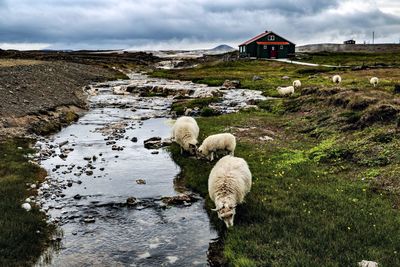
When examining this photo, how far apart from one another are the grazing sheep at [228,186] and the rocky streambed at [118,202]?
878 millimetres

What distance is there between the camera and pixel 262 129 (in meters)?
29.6

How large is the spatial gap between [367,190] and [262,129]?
47.6 ft

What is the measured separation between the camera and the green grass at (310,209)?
1098 cm

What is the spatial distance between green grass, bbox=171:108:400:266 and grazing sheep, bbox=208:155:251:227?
1.72 ft

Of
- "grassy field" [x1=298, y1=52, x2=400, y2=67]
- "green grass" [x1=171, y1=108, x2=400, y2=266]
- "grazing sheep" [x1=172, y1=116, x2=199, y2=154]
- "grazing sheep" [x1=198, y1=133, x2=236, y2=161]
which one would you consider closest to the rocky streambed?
"green grass" [x1=171, y1=108, x2=400, y2=266]

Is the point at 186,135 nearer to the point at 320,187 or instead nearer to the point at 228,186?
the point at 320,187

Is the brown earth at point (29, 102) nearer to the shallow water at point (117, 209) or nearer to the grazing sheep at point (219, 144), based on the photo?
the shallow water at point (117, 209)

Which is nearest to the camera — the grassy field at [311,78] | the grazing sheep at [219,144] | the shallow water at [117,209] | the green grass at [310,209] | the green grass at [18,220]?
the green grass at [310,209]

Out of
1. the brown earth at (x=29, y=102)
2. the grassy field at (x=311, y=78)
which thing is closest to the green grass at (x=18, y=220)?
the brown earth at (x=29, y=102)

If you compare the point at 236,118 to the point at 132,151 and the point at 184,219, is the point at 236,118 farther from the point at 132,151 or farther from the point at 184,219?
the point at 184,219

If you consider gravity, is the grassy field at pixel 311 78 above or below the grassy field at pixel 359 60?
below

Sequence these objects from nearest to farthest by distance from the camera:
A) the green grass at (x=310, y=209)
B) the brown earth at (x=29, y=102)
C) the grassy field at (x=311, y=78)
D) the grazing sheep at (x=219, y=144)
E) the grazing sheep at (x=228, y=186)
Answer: the green grass at (x=310, y=209), the grazing sheep at (x=228, y=186), the grazing sheep at (x=219, y=144), the brown earth at (x=29, y=102), the grassy field at (x=311, y=78)

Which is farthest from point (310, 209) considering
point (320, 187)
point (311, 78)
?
point (311, 78)

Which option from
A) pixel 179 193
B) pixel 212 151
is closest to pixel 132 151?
pixel 212 151
